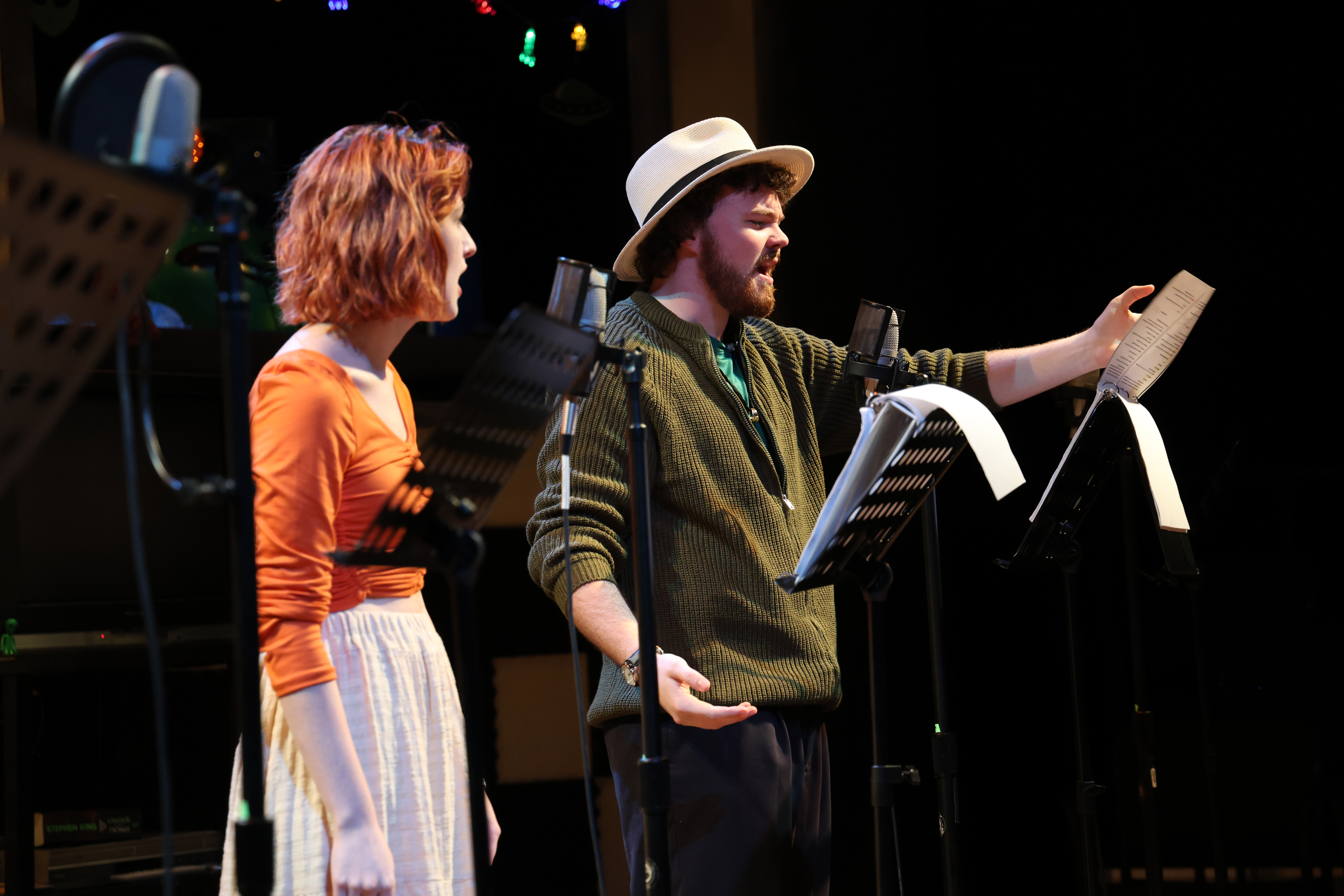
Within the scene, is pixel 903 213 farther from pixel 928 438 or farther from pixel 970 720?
pixel 928 438

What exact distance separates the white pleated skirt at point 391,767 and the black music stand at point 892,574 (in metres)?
0.50

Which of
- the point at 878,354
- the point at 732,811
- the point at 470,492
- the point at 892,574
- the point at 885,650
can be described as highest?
the point at 878,354

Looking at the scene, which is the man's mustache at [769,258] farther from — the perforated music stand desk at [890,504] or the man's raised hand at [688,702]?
the man's raised hand at [688,702]

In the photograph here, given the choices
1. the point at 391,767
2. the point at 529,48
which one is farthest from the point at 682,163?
the point at 529,48

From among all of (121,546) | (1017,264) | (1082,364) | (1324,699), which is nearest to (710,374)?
(1082,364)

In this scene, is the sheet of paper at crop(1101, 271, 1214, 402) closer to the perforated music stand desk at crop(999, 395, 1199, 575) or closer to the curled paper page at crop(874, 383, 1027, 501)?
the perforated music stand desk at crop(999, 395, 1199, 575)

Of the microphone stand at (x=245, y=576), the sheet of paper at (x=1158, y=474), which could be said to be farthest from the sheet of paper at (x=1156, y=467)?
the microphone stand at (x=245, y=576)

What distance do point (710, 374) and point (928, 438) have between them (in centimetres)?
59

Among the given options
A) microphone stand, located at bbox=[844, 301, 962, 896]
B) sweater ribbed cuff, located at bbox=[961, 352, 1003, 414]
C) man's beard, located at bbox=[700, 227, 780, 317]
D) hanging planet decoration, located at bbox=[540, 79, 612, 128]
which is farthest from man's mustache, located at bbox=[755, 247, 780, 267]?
hanging planet decoration, located at bbox=[540, 79, 612, 128]

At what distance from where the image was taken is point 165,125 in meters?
0.99

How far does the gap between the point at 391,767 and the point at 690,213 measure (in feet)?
3.92

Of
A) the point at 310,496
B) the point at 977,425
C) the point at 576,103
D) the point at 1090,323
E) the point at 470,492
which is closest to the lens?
the point at 470,492

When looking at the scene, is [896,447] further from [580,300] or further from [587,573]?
[587,573]

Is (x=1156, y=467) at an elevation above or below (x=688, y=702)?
above
